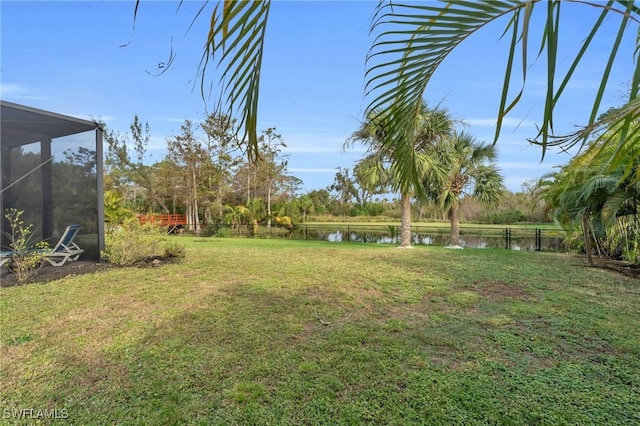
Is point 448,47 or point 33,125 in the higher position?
point 33,125

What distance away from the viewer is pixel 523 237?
1307 cm

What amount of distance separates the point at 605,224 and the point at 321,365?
19.9ft

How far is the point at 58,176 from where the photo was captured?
6.23 meters

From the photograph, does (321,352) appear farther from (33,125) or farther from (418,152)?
(418,152)

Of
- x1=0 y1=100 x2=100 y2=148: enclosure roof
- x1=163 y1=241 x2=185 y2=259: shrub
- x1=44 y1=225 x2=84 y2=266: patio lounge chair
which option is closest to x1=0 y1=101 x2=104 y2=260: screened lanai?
x1=0 y1=100 x2=100 y2=148: enclosure roof

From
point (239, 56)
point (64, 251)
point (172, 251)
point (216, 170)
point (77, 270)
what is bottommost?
point (77, 270)

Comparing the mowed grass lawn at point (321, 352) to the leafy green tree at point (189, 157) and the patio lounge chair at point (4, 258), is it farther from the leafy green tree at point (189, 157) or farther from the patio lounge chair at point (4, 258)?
the leafy green tree at point (189, 157)

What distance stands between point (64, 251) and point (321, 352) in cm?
588

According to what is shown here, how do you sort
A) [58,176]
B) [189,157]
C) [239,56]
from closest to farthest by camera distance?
[239,56]
[58,176]
[189,157]

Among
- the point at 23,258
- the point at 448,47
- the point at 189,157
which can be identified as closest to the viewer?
the point at 448,47

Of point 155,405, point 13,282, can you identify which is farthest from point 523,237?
point 13,282

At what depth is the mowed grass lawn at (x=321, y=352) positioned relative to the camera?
1.95 m

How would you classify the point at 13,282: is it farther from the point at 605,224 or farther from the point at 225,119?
the point at 605,224

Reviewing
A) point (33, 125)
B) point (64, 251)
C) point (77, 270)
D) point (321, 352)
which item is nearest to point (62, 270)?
point (77, 270)
